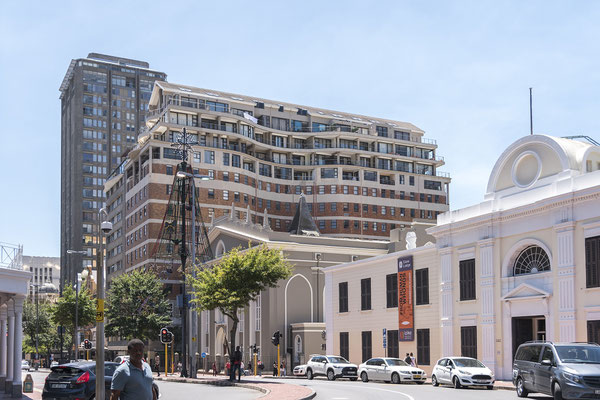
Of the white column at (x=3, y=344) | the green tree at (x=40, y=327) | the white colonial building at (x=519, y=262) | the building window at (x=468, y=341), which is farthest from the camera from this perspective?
the green tree at (x=40, y=327)

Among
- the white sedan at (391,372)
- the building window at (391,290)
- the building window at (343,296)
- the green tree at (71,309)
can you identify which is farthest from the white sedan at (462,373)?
the green tree at (71,309)

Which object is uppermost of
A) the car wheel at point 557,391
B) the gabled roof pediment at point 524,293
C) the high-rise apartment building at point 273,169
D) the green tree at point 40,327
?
the high-rise apartment building at point 273,169

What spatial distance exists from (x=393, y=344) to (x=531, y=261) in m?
13.1

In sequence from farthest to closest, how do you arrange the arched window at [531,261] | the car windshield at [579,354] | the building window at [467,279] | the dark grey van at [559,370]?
the building window at [467,279] < the arched window at [531,261] < the car windshield at [579,354] < the dark grey van at [559,370]

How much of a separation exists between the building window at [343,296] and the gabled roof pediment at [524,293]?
1670 cm

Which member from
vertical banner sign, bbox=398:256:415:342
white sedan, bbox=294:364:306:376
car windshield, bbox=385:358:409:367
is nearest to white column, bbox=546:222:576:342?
car windshield, bbox=385:358:409:367

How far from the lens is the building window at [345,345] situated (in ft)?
175

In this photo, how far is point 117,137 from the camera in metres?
152

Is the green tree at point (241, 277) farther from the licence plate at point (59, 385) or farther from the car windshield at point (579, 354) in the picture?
the licence plate at point (59, 385)

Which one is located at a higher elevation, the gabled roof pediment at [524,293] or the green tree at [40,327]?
the gabled roof pediment at [524,293]

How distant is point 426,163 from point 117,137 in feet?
210

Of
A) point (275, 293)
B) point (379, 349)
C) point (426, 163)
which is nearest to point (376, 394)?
point (379, 349)

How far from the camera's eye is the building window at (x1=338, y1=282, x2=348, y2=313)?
177 ft

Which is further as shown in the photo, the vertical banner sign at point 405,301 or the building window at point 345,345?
the building window at point 345,345
